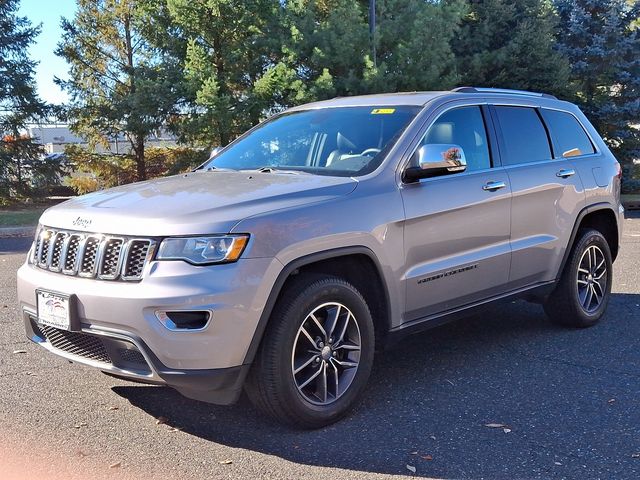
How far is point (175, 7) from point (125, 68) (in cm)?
501

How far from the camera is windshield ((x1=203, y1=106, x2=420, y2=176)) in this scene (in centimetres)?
454

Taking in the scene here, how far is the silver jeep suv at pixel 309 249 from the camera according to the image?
349 cm

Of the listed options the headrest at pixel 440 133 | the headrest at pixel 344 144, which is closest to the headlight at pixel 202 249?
the headrest at pixel 344 144

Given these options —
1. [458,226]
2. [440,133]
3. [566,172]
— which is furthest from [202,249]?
[566,172]

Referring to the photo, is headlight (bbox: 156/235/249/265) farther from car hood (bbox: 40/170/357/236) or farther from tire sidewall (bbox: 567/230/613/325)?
tire sidewall (bbox: 567/230/613/325)

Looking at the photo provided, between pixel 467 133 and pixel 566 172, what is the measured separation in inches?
44.6

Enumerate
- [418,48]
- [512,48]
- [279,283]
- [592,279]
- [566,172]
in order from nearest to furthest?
[279,283] → [566,172] → [592,279] → [418,48] → [512,48]

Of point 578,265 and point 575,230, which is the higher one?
point 575,230

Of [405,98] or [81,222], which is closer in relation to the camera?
[81,222]

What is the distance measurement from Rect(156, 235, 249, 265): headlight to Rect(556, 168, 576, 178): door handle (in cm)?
314

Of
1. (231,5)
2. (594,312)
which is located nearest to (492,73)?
(231,5)

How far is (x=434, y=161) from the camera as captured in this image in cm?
431

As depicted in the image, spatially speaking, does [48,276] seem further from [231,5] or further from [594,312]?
[231,5]

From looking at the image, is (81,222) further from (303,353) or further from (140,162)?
(140,162)
